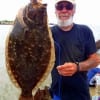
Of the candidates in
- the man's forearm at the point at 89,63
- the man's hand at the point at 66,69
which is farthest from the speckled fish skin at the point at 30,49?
the man's forearm at the point at 89,63

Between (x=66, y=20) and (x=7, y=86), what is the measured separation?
8.84 feet

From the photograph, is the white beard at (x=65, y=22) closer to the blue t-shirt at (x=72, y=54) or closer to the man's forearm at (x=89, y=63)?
the blue t-shirt at (x=72, y=54)

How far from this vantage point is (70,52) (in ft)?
6.27

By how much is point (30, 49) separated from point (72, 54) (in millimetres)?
481

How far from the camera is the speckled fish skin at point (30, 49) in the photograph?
1447 millimetres

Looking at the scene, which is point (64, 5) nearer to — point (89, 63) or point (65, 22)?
point (65, 22)

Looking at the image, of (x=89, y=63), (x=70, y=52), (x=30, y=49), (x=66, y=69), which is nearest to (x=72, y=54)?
(x=70, y=52)

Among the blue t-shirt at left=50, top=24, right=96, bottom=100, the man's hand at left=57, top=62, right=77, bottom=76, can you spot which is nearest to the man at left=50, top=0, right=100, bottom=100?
the blue t-shirt at left=50, top=24, right=96, bottom=100

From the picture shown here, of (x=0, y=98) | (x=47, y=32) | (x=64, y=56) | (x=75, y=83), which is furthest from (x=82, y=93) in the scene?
(x=0, y=98)

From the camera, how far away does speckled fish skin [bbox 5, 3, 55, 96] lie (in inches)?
57.0

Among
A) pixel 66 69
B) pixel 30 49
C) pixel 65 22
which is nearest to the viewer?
pixel 30 49

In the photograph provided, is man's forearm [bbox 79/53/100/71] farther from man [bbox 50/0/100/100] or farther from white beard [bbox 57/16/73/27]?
white beard [bbox 57/16/73/27]

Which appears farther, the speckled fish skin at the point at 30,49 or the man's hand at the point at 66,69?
the man's hand at the point at 66,69

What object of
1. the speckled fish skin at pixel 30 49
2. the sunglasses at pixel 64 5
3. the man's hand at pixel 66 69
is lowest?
the man's hand at pixel 66 69
